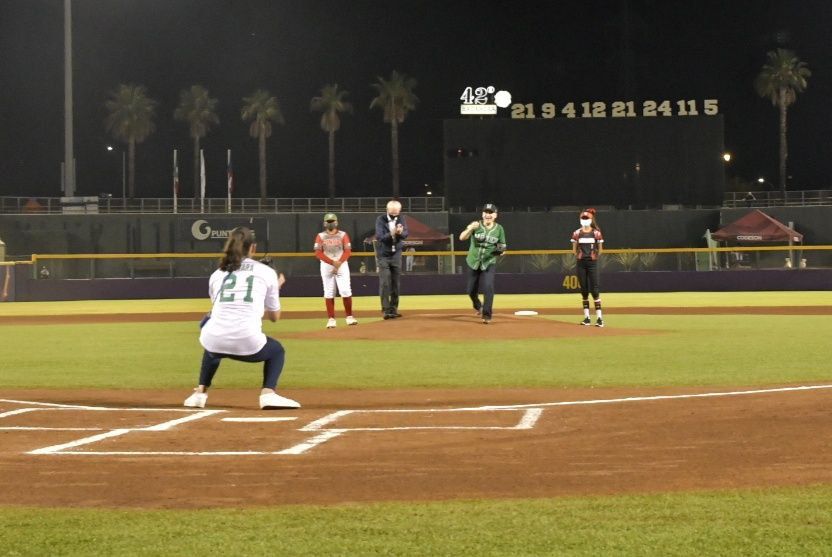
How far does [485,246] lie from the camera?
18.6 metres

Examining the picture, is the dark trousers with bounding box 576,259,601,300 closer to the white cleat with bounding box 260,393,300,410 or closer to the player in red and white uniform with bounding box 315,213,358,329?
the player in red and white uniform with bounding box 315,213,358,329

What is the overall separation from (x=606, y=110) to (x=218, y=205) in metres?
20.9

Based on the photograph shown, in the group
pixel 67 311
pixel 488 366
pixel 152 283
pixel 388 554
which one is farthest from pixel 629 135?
pixel 388 554

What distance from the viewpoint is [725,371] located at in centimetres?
1313

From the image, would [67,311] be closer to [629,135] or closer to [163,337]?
[163,337]

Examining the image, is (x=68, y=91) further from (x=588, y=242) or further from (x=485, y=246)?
(x=588, y=242)

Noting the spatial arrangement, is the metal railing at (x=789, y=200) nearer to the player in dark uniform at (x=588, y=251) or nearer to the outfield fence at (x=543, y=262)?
the outfield fence at (x=543, y=262)

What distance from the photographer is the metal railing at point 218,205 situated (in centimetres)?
5484

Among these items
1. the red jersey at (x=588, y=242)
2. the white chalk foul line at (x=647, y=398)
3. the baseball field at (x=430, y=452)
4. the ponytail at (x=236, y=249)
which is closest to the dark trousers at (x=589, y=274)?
the red jersey at (x=588, y=242)

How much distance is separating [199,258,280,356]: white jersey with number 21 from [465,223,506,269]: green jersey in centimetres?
903

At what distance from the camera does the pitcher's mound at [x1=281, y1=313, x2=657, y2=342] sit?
18125 mm

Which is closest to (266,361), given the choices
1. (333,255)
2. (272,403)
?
(272,403)

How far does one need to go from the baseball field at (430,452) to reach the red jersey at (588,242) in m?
2.59

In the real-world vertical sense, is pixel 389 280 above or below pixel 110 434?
above
